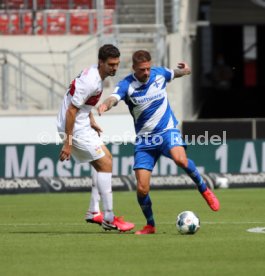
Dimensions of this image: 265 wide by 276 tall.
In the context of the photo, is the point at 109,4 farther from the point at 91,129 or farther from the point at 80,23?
the point at 91,129

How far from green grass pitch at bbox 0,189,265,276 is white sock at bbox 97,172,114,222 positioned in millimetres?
221

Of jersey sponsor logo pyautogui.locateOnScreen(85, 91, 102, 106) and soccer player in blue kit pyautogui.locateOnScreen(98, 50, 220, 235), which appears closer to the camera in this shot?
soccer player in blue kit pyautogui.locateOnScreen(98, 50, 220, 235)

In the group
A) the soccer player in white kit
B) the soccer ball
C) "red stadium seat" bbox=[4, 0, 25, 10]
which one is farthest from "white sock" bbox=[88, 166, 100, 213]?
"red stadium seat" bbox=[4, 0, 25, 10]

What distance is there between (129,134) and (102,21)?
133 inches

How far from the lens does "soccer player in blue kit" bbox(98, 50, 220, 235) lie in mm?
12914

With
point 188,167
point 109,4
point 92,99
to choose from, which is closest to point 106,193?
point 188,167

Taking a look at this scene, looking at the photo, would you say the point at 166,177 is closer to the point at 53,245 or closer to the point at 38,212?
the point at 38,212

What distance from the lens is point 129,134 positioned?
2597 centimetres

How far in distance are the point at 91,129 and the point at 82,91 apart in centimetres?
71

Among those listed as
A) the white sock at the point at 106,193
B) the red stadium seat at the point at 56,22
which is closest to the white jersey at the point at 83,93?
the white sock at the point at 106,193

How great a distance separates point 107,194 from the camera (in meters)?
13.1

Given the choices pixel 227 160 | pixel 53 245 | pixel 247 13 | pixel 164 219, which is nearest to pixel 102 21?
pixel 227 160

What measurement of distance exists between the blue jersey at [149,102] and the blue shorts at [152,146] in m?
0.07

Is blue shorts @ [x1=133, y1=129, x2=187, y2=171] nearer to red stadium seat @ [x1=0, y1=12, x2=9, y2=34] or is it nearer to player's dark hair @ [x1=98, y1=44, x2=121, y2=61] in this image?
player's dark hair @ [x1=98, y1=44, x2=121, y2=61]
